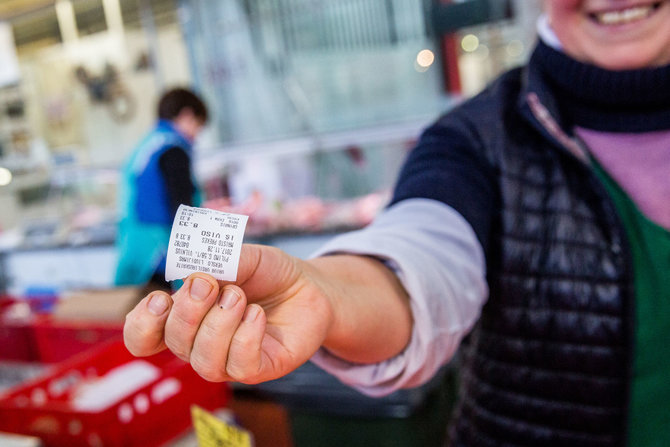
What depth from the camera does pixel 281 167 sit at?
4.89 m

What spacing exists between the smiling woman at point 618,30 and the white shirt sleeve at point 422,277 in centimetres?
46

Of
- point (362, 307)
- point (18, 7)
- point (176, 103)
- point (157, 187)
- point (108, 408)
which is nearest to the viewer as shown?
point (362, 307)

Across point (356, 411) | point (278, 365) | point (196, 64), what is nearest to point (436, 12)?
point (196, 64)

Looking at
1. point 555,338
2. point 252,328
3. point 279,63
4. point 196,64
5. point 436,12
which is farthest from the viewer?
point 196,64

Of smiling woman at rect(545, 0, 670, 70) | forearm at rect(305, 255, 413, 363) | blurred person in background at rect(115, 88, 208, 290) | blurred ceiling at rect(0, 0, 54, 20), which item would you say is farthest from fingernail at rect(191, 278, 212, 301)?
blurred ceiling at rect(0, 0, 54, 20)

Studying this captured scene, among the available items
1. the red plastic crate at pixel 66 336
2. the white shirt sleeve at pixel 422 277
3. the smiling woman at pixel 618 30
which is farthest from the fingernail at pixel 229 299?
the red plastic crate at pixel 66 336

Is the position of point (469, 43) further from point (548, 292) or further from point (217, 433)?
point (217, 433)

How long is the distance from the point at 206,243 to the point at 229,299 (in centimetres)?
6

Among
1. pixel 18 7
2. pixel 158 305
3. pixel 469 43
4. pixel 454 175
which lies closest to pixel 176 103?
pixel 469 43

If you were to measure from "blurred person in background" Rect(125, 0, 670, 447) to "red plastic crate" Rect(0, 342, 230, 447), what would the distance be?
2.74 feet

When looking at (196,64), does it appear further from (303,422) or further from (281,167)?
(303,422)

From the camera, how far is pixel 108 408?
1.50 metres

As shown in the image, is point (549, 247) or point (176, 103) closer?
point (549, 247)

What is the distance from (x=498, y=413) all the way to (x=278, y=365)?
2.32ft
